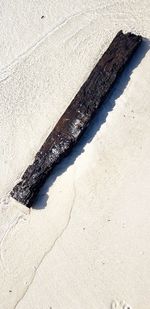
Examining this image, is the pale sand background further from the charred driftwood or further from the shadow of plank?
the charred driftwood

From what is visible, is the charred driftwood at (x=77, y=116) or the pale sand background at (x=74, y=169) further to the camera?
the charred driftwood at (x=77, y=116)

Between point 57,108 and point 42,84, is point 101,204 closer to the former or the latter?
point 57,108

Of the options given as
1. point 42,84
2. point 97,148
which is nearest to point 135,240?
point 97,148

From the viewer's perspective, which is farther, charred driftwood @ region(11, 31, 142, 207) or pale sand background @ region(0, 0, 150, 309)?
charred driftwood @ region(11, 31, 142, 207)

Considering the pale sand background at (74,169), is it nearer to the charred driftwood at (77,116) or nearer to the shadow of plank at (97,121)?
the shadow of plank at (97,121)

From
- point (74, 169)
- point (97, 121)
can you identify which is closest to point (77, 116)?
point (97, 121)

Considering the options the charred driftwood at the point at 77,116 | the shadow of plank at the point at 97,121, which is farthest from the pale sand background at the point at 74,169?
the charred driftwood at the point at 77,116

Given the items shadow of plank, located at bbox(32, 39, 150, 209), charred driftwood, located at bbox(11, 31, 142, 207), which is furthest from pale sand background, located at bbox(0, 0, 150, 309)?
charred driftwood, located at bbox(11, 31, 142, 207)
